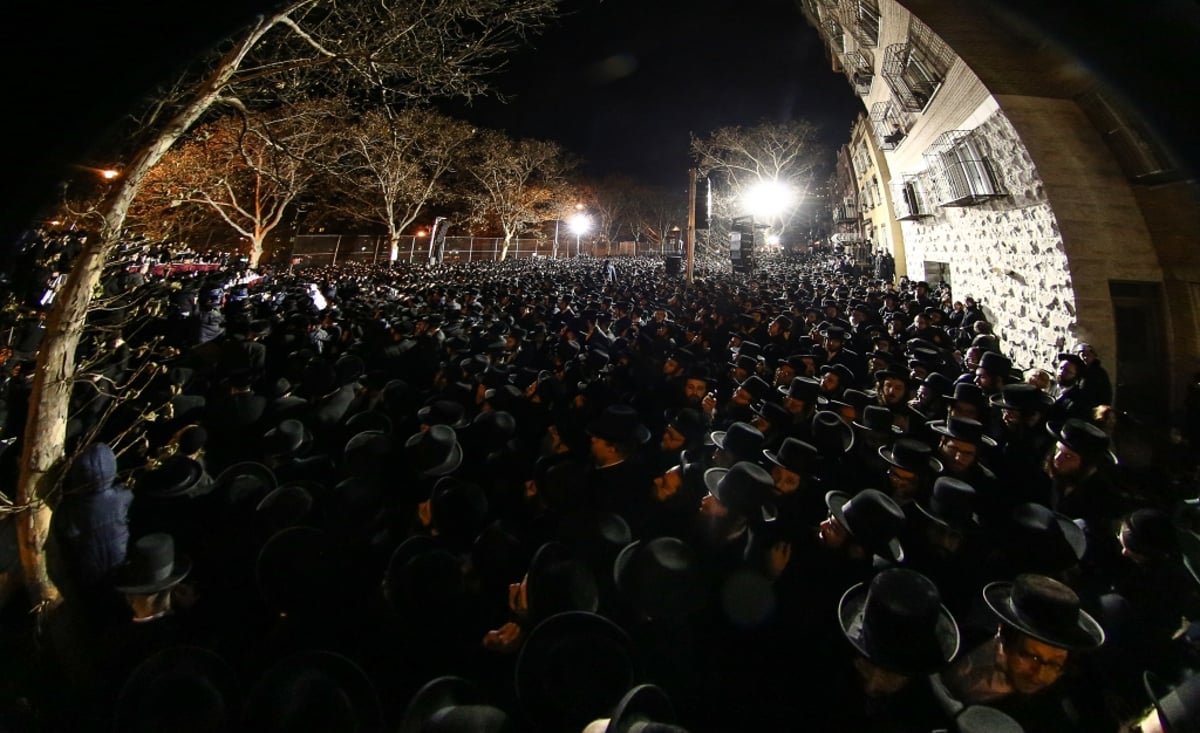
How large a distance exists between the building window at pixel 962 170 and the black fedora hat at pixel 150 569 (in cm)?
1535

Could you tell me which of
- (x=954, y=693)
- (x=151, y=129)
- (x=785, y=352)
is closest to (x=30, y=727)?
(x=151, y=129)

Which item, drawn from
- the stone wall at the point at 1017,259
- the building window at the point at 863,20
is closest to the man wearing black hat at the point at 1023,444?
the stone wall at the point at 1017,259

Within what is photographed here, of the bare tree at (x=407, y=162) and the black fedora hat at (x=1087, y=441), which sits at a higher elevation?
the bare tree at (x=407, y=162)

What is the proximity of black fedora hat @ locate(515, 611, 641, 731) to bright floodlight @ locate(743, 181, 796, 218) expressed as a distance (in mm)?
40423

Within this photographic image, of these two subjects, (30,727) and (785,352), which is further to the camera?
(785,352)

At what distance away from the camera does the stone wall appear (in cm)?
941

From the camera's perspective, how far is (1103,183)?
9.02m

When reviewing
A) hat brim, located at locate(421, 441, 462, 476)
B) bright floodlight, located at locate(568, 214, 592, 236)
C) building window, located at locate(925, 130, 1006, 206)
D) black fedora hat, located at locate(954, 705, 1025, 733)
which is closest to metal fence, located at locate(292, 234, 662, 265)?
bright floodlight, located at locate(568, 214, 592, 236)

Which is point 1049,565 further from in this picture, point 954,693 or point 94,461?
point 94,461

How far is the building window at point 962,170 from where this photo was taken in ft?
36.5

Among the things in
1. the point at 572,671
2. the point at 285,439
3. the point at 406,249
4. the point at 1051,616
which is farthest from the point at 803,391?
the point at 406,249

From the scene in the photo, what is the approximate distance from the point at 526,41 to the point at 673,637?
25.1 feet

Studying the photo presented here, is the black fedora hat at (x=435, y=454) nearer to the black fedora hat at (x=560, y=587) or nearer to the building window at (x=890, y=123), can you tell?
the black fedora hat at (x=560, y=587)

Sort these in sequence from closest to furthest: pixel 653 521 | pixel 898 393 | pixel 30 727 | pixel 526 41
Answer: pixel 30 727
pixel 653 521
pixel 898 393
pixel 526 41
